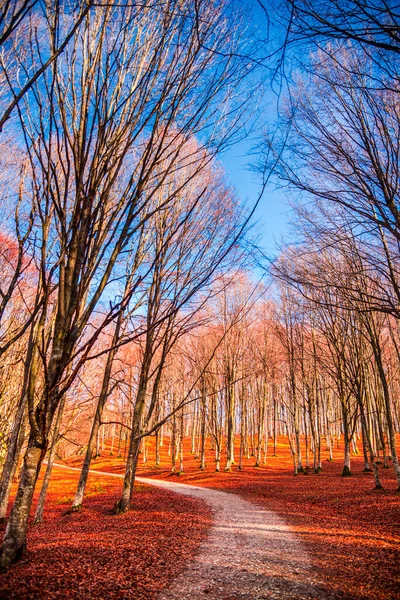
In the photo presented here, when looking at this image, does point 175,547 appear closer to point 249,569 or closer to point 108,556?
point 108,556

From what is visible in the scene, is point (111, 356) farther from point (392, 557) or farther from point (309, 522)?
point (392, 557)

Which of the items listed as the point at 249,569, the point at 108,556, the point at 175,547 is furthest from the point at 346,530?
Answer: the point at 108,556

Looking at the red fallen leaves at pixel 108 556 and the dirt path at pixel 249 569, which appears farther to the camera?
the dirt path at pixel 249 569

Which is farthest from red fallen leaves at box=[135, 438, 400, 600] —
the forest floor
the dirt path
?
Result: the dirt path

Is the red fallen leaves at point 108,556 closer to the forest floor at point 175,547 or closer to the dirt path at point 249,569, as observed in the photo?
the forest floor at point 175,547

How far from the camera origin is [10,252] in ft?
28.7

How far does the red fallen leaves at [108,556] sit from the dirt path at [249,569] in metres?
0.23

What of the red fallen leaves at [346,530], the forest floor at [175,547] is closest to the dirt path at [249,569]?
the forest floor at [175,547]

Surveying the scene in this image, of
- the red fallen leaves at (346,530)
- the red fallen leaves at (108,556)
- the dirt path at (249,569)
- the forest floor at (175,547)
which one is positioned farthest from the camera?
the red fallen leaves at (346,530)

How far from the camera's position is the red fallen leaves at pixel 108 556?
303 cm

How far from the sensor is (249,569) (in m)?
4.10

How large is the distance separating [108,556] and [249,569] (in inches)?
70.0

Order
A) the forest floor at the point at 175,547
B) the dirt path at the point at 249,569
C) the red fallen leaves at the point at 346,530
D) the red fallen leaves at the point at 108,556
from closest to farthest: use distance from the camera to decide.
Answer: the red fallen leaves at the point at 108,556 → the forest floor at the point at 175,547 → the dirt path at the point at 249,569 → the red fallen leaves at the point at 346,530

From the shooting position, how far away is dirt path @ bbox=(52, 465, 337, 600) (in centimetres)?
338
